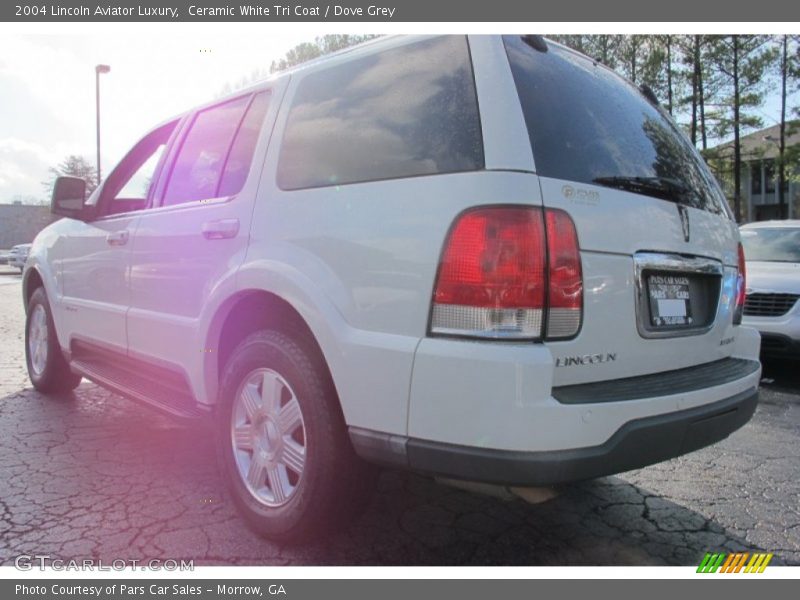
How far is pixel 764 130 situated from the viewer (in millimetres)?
25922

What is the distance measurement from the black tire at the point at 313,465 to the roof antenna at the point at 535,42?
1.43m

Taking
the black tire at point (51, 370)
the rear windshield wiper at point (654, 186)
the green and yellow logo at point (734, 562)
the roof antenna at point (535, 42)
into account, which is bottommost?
the green and yellow logo at point (734, 562)

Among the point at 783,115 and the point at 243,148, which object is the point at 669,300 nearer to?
the point at 243,148

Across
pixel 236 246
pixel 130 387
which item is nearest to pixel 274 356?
pixel 236 246

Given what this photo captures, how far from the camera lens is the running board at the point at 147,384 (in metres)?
3.09

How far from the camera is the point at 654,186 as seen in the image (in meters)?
2.33

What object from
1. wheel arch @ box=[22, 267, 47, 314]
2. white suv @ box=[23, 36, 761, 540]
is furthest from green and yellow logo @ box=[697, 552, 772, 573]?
wheel arch @ box=[22, 267, 47, 314]

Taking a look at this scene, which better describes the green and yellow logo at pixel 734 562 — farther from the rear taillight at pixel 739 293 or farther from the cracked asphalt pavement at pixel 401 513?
the rear taillight at pixel 739 293

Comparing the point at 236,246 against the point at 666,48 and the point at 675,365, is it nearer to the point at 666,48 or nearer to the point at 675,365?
the point at 675,365

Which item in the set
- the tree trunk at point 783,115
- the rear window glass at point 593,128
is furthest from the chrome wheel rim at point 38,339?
the tree trunk at point 783,115

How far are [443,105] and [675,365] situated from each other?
4.30 ft

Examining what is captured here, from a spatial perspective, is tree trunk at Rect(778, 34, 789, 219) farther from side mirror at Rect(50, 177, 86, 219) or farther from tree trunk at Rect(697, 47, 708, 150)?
side mirror at Rect(50, 177, 86, 219)

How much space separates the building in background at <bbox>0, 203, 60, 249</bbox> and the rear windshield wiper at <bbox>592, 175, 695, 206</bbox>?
46787mm

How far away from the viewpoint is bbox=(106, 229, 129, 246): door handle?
12.0 feet
